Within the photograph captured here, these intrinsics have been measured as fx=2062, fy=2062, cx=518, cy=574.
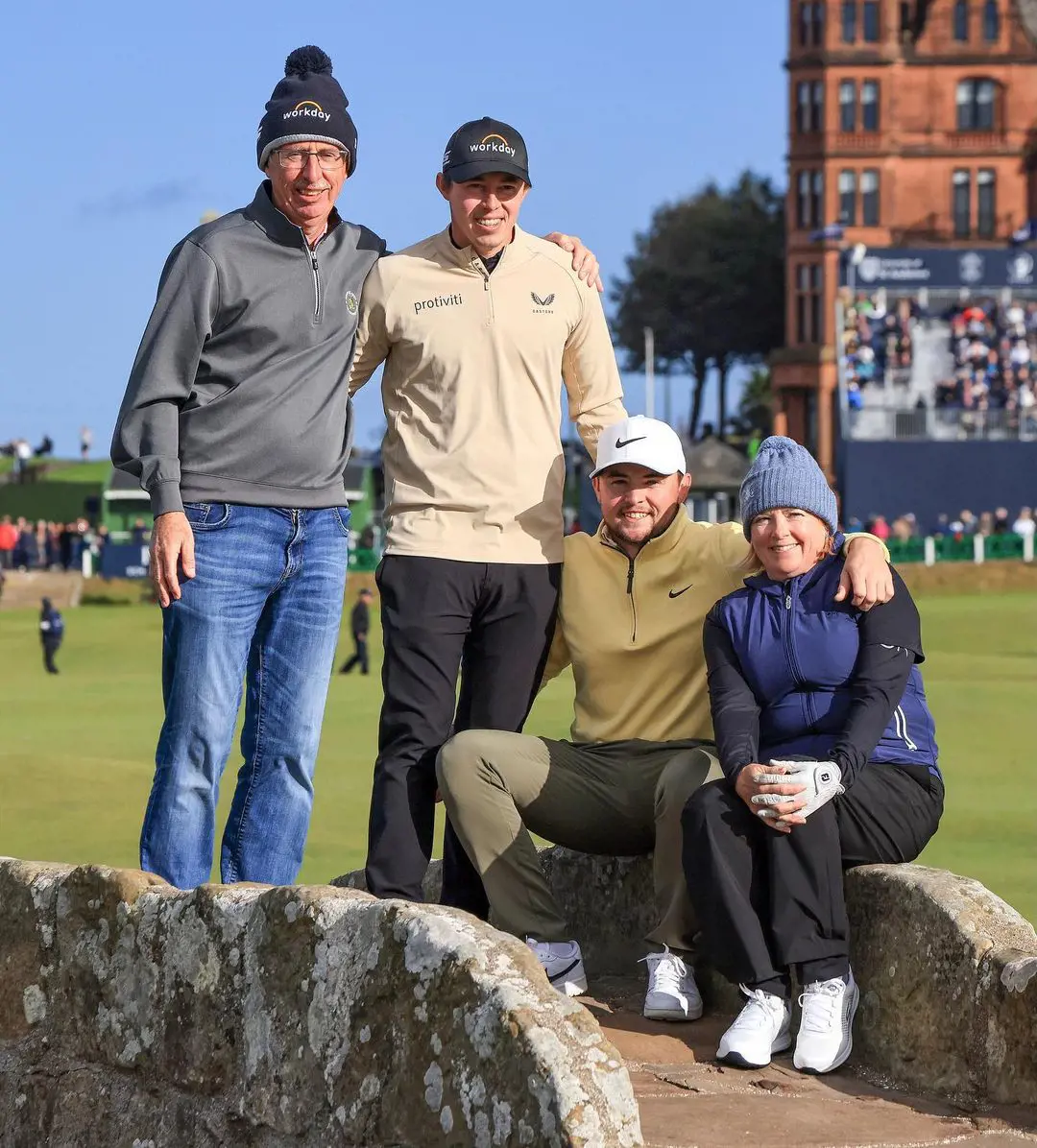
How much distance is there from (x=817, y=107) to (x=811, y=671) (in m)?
78.7

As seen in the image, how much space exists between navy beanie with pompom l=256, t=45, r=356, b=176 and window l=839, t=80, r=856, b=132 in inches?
3053

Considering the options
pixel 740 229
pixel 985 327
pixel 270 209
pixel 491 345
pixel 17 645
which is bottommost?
pixel 17 645

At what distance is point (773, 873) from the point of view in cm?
489

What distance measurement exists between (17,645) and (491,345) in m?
31.5

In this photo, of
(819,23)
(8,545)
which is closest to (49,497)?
(8,545)

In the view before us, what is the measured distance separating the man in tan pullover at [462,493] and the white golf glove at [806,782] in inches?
43.2

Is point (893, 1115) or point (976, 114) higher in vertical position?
point (976, 114)

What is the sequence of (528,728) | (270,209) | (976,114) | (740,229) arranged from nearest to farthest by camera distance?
(270,209)
(528,728)
(976,114)
(740,229)

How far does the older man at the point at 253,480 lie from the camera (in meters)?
5.67

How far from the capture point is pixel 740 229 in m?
90.9

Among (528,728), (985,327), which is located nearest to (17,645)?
(528,728)

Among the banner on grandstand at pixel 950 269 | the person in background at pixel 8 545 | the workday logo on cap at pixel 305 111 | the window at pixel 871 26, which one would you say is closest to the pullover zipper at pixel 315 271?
the workday logo on cap at pixel 305 111

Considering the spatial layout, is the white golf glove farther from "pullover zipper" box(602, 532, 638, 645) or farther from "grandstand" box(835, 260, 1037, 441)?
"grandstand" box(835, 260, 1037, 441)

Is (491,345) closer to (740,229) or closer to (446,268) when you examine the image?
(446,268)
